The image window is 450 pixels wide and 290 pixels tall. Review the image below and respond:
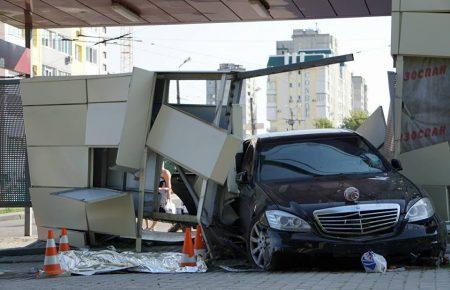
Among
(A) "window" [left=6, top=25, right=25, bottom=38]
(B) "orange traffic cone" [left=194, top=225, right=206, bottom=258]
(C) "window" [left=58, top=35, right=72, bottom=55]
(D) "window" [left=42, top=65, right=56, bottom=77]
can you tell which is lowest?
(B) "orange traffic cone" [left=194, top=225, right=206, bottom=258]

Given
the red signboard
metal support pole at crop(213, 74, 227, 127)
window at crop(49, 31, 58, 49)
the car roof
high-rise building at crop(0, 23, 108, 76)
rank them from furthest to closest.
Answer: window at crop(49, 31, 58, 49), high-rise building at crop(0, 23, 108, 76), the red signboard, metal support pole at crop(213, 74, 227, 127), the car roof

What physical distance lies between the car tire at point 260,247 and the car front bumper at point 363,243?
6.6 inches

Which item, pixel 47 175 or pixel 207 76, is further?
pixel 47 175

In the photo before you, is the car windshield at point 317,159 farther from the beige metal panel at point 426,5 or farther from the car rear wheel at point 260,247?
the beige metal panel at point 426,5

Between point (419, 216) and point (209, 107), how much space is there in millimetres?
4784

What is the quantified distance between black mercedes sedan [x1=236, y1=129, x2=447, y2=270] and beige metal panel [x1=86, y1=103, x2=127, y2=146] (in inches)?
114

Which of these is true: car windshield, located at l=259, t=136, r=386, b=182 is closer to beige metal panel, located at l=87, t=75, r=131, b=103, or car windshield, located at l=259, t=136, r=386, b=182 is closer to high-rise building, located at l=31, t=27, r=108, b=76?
beige metal panel, located at l=87, t=75, r=131, b=103

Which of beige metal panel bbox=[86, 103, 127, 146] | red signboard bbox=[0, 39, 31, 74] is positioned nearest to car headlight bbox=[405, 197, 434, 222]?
beige metal panel bbox=[86, 103, 127, 146]

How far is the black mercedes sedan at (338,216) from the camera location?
809 centimetres

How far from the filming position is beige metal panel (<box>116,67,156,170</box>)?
11.1 meters

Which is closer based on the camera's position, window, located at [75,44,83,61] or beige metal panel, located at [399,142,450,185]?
beige metal panel, located at [399,142,450,185]

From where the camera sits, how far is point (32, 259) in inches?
468

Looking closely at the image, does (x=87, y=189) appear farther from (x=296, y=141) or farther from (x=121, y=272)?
(x=296, y=141)

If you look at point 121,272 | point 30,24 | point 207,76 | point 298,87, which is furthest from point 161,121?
point 298,87
